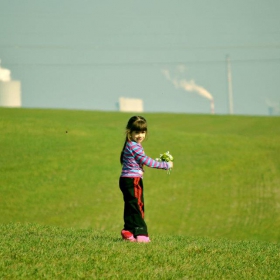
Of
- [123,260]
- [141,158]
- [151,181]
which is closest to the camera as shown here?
[123,260]

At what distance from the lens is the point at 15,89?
130 meters

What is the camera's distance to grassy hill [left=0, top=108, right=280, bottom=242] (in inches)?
1506

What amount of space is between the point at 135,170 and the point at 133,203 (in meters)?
0.54

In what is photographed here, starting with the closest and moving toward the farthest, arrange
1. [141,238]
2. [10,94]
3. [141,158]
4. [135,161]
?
[141,158], [135,161], [141,238], [10,94]

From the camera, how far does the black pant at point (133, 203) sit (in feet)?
40.1

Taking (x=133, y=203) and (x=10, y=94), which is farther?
(x=10, y=94)

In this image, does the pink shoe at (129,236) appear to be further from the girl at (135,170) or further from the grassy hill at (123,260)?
the grassy hill at (123,260)

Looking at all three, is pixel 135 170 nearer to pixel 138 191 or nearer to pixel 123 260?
pixel 138 191

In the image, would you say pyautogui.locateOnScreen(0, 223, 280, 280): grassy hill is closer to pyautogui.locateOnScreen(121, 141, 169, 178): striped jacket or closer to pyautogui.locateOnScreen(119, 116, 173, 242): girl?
pyautogui.locateOnScreen(119, 116, 173, 242): girl

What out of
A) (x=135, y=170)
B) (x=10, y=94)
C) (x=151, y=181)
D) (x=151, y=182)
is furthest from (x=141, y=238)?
(x=10, y=94)

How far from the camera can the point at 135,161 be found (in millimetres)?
12250

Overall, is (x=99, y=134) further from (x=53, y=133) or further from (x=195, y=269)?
(x=195, y=269)

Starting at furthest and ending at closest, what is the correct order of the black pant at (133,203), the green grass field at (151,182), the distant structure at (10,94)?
1. the distant structure at (10,94)
2. the green grass field at (151,182)
3. the black pant at (133,203)

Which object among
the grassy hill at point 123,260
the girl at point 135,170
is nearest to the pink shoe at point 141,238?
the girl at point 135,170
